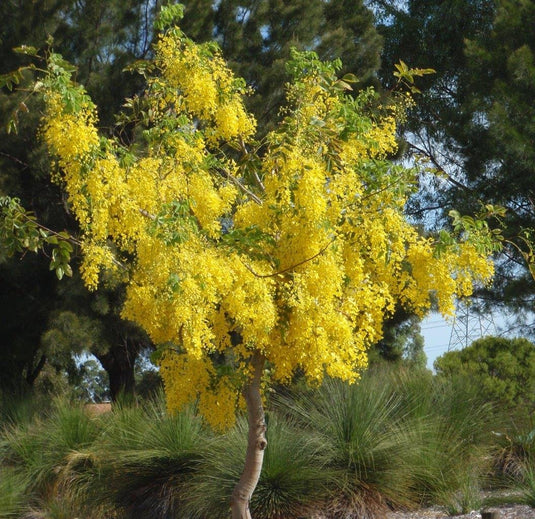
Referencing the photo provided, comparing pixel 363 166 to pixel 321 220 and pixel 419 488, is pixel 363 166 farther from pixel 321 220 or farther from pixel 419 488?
pixel 419 488

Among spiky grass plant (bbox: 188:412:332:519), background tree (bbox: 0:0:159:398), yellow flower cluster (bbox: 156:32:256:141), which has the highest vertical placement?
background tree (bbox: 0:0:159:398)

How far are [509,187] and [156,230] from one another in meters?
10.6

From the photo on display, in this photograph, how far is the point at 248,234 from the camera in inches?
249

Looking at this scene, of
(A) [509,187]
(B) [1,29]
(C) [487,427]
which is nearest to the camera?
(C) [487,427]

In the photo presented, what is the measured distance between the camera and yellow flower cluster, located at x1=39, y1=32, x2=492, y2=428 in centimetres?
616

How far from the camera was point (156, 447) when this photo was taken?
9.40m

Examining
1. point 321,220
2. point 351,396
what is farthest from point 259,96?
point 321,220

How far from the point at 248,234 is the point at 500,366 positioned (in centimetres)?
775

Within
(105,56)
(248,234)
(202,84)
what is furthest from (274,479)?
(105,56)

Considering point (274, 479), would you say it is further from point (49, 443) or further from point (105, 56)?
point (105, 56)

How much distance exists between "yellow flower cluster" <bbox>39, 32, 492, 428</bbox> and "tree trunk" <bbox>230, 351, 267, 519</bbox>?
132mm

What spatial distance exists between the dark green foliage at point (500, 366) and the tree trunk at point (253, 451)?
237 inches

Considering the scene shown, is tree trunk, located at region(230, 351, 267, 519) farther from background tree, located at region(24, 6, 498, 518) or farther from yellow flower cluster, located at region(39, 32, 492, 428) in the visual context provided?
yellow flower cluster, located at region(39, 32, 492, 428)

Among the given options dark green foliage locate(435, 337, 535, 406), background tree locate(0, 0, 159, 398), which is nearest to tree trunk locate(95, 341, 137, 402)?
background tree locate(0, 0, 159, 398)
